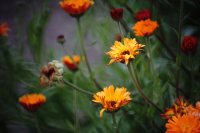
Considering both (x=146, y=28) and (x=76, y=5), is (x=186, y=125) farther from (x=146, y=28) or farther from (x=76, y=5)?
(x=76, y=5)

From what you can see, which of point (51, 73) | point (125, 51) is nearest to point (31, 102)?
point (51, 73)

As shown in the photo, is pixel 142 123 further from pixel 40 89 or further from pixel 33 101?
pixel 40 89

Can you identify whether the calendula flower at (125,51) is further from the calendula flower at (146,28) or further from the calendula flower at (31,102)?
the calendula flower at (31,102)

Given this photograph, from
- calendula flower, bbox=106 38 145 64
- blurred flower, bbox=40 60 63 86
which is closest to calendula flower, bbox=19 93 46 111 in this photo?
blurred flower, bbox=40 60 63 86

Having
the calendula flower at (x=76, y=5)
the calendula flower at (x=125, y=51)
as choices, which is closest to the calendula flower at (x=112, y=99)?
the calendula flower at (x=125, y=51)

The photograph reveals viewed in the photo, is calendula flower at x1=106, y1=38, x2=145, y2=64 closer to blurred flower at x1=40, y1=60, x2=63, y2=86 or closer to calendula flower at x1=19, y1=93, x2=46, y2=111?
blurred flower at x1=40, y1=60, x2=63, y2=86

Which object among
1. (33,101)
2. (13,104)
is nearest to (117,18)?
(33,101)
